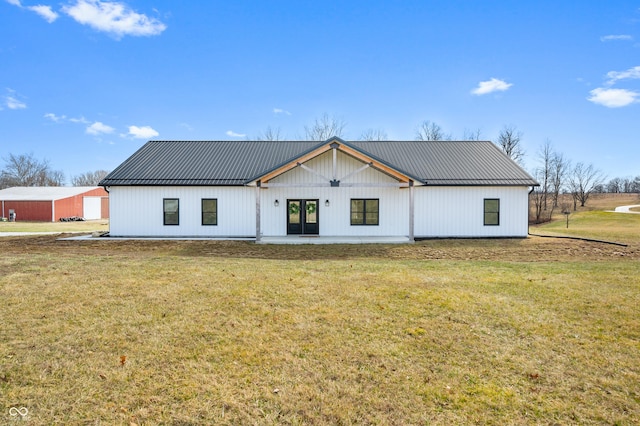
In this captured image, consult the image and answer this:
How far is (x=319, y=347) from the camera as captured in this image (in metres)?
4.26

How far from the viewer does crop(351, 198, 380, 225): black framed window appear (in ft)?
55.6

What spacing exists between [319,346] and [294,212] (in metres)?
12.9

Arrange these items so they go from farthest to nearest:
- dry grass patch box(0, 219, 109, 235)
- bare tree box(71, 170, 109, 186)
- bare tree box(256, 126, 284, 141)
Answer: bare tree box(71, 170, 109, 186) < bare tree box(256, 126, 284, 141) < dry grass patch box(0, 219, 109, 235)

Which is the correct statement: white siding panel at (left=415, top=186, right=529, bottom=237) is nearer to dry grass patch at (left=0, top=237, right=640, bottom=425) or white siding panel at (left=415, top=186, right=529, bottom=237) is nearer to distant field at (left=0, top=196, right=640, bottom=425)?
distant field at (left=0, top=196, right=640, bottom=425)

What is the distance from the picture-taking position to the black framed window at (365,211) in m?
16.9

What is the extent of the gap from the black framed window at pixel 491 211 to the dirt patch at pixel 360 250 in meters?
1.65

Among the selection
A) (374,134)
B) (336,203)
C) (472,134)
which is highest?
(472,134)

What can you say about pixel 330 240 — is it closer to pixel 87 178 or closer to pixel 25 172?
pixel 25 172

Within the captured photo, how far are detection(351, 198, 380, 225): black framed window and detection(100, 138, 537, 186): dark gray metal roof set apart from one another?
2.18 m

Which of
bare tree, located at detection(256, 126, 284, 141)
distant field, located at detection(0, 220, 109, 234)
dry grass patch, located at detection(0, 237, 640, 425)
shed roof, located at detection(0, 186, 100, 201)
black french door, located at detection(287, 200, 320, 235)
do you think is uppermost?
bare tree, located at detection(256, 126, 284, 141)

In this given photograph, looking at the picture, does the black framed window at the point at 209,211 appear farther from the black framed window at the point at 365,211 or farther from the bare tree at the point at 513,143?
the bare tree at the point at 513,143

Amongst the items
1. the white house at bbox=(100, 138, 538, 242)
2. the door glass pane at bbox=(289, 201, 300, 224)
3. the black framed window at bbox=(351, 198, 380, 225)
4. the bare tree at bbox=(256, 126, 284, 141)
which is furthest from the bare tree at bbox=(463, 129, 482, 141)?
the door glass pane at bbox=(289, 201, 300, 224)

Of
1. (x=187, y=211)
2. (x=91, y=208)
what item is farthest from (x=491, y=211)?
(x=91, y=208)

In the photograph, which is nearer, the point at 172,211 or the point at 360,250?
the point at 360,250
